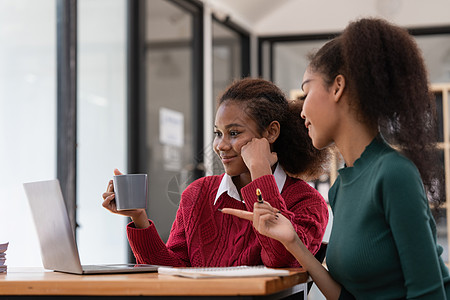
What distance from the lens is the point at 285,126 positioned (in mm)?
1933

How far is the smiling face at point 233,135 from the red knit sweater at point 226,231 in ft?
0.31

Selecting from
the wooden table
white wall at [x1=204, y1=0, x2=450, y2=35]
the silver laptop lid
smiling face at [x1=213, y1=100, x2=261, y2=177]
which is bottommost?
the wooden table

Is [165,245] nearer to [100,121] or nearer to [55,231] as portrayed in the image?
[55,231]

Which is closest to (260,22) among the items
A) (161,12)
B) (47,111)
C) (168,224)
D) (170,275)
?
(161,12)

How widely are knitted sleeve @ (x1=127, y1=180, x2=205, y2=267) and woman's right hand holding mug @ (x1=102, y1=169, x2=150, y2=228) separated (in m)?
0.02

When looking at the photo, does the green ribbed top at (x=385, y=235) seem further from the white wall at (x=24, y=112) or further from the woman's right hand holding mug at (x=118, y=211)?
the white wall at (x=24, y=112)

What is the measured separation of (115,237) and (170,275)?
2.93 meters

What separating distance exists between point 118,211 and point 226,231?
32 centimetres

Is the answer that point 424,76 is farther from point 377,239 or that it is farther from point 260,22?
point 260,22

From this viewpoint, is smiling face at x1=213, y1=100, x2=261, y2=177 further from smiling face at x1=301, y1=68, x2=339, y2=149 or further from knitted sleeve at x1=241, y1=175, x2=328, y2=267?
smiling face at x1=301, y1=68, x2=339, y2=149

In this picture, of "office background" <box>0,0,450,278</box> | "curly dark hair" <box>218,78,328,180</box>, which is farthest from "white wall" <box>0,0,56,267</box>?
"curly dark hair" <box>218,78,328,180</box>

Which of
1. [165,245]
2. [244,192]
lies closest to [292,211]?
[244,192]

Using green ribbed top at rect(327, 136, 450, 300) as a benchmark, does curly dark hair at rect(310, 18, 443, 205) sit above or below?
above

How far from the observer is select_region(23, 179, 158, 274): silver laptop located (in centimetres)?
152
